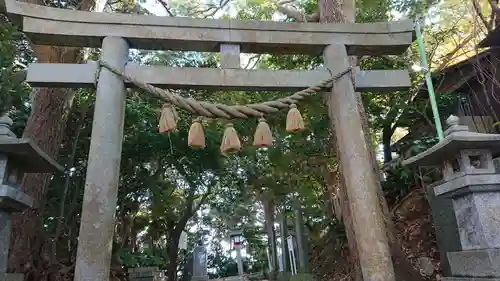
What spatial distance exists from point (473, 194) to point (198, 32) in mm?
2993

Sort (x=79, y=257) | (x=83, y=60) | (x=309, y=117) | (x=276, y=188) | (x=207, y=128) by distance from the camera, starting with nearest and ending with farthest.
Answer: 1. (x=79, y=257)
2. (x=83, y=60)
3. (x=309, y=117)
4. (x=207, y=128)
5. (x=276, y=188)

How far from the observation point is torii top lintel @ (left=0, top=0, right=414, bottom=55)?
148 inches

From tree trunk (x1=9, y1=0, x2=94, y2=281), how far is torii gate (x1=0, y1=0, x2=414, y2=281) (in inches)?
92.7

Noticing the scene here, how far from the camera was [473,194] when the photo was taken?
134 inches

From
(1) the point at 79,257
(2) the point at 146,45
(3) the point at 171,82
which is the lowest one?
(1) the point at 79,257

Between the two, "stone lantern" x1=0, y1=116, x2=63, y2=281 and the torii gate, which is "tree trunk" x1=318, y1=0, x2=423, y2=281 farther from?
"stone lantern" x1=0, y1=116, x2=63, y2=281

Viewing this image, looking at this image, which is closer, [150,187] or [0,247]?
[0,247]

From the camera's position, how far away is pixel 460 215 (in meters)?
3.59

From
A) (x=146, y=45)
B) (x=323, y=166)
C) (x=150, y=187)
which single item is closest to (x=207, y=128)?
(x=150, y=187)

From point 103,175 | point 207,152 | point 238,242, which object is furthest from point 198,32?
point 238,242

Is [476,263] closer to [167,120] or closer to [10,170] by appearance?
[167,120]

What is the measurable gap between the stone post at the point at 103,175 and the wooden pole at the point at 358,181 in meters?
2.11

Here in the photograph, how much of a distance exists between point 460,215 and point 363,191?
0.93 meters

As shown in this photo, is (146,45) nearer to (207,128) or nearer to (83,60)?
Result: (83,60)
